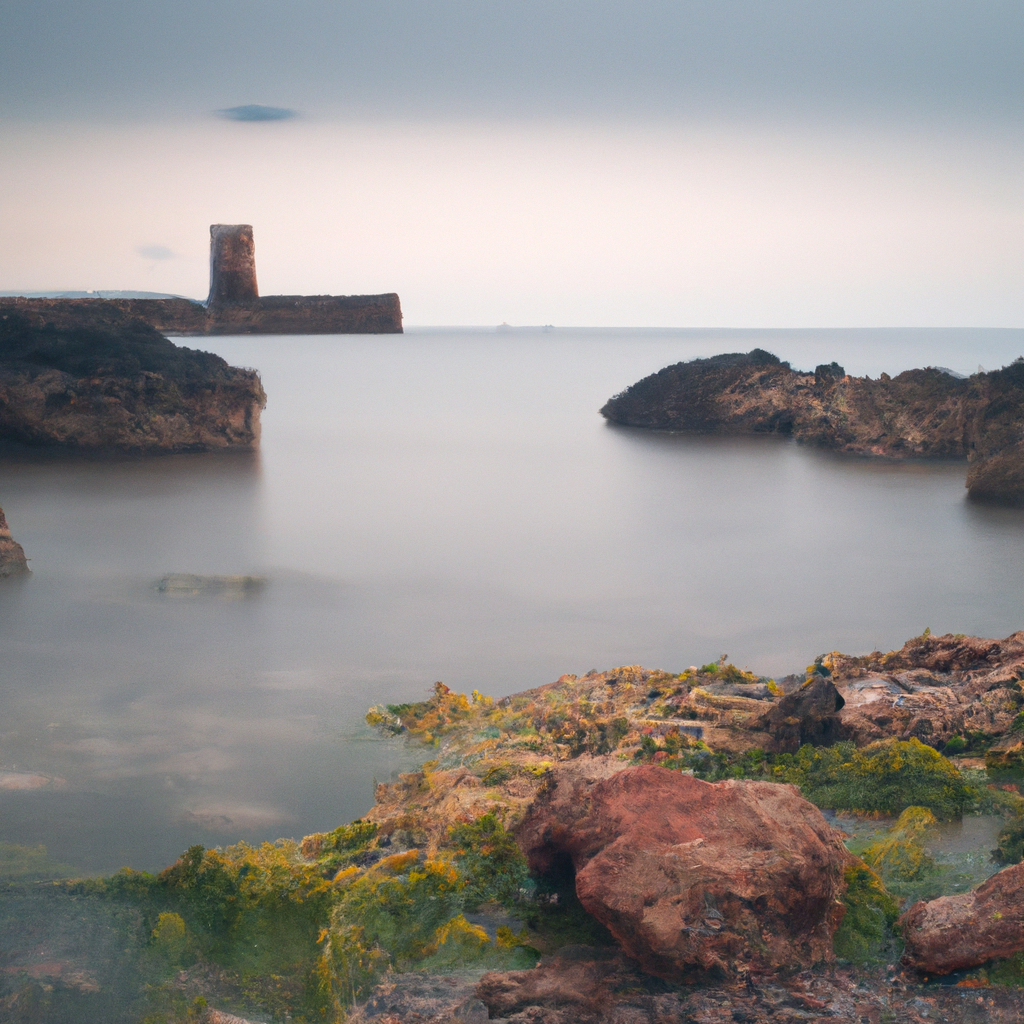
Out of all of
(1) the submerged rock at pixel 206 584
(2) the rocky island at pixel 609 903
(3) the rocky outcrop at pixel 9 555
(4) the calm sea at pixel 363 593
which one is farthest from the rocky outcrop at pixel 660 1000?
(3) the rocky outcrop at pixel 9 555

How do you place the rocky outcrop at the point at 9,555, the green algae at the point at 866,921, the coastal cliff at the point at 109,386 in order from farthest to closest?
the coastal cliff at the point at 109,386 < the rocky outcrop at the point at 9,555 < the green algae at the point at 866,921

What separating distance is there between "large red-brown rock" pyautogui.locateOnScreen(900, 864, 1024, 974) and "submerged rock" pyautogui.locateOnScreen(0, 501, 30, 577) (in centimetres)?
721

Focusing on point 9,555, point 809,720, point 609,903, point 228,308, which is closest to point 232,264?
point 228,308

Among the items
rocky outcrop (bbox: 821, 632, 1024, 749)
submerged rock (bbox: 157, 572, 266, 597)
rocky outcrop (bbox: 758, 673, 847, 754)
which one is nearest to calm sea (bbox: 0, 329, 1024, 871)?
submerged rock (bbox: 157, 572, 266, 597)

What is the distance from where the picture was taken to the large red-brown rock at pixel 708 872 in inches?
100

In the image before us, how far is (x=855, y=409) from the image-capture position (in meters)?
15.3

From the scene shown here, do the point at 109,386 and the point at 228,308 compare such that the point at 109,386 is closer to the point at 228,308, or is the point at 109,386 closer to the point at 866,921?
the point at 228,308

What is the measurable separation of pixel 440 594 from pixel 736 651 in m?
2.58

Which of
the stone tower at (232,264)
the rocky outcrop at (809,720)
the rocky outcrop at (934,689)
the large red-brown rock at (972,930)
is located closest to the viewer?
the large red-brown rock at (972,930)

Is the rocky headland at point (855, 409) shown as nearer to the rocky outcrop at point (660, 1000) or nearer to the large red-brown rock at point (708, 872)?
the large red-brown rock at point (708, 872)

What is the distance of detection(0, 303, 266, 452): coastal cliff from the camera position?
12078 mm

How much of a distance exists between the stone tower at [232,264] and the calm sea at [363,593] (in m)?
0.97

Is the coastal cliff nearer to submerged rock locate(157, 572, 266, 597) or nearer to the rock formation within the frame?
the rock formation

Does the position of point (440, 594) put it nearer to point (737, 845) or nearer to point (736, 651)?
point (736, 651)
